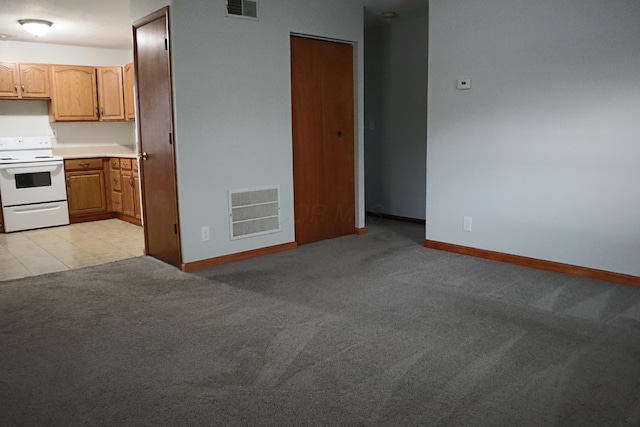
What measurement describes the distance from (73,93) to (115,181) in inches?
49.8

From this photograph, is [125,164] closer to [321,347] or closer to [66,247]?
[66,247]

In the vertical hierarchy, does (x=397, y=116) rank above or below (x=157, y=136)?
above

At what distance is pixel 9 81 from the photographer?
619cm

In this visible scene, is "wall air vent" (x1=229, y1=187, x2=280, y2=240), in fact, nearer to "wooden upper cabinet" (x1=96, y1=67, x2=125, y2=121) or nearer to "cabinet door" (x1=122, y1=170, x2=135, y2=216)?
"cabinet door" (x1=122, y1=170, x2=135, y2=216)

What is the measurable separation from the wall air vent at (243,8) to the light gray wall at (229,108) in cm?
5

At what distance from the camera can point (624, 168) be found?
11.6 feet

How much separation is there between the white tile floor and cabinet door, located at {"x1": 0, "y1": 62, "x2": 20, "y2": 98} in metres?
1.72

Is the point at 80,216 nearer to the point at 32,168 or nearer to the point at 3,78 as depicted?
the point at 32,168

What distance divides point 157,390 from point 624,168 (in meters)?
3.31

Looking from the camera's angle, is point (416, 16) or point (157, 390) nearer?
point (157, 390)

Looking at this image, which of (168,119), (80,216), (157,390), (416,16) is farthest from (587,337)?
(80,216)

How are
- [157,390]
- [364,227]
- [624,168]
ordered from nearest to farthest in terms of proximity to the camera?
1. [157,390]
2. [624,168]
3. [364,227]

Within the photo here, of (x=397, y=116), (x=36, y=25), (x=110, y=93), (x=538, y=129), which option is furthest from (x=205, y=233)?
(x=110, y=93)

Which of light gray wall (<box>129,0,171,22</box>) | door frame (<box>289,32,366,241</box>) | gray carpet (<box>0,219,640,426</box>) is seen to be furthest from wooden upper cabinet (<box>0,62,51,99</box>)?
door frame (<box>289,32,366,241</box>)
